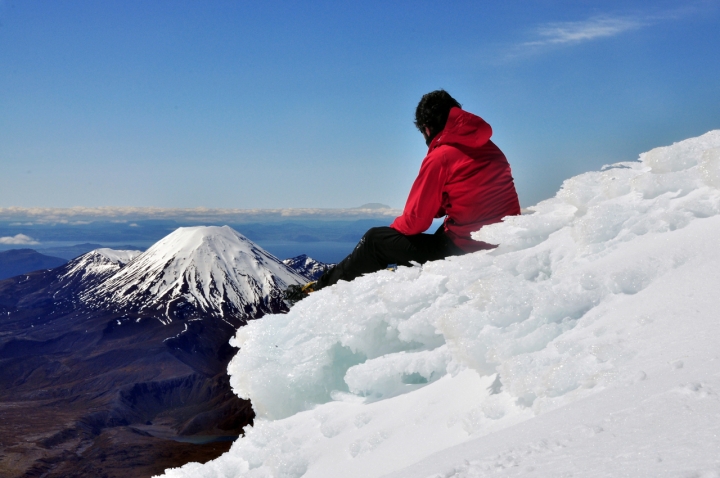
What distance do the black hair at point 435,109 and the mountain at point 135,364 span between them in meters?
73.9

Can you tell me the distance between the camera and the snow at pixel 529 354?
2514 millimetres

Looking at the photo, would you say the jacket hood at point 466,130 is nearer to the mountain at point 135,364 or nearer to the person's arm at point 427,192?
the person's arm at point 427,192

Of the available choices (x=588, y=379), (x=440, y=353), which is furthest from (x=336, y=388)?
(x=588, y=379)

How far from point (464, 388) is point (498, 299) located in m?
0.67

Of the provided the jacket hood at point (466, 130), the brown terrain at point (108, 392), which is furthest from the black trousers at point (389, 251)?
the brown terrain at point (108, 392)

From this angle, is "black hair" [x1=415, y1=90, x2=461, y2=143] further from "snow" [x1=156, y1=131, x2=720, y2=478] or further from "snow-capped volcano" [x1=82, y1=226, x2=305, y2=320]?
"snow-capped volcano" [x1=82, y1=226, x2=305, y2=320]

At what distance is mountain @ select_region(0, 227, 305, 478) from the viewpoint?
107500mm

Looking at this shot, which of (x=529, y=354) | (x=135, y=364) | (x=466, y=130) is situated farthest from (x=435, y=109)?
(x=135, y=364)

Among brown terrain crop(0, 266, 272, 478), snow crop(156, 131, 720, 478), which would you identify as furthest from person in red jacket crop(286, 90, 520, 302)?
brown terrain crop(0, 266, 272, 478)

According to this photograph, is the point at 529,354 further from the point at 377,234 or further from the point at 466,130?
the point at 377,234

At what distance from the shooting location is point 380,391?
5.01 meters

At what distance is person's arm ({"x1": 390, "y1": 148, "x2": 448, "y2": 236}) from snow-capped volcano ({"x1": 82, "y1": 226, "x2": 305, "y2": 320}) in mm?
168930

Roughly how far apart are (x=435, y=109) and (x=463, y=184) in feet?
2.66

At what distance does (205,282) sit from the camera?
612 ft
